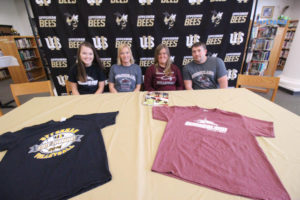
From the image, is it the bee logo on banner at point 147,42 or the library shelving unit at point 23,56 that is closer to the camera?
the bee logo on banner at point 147,42

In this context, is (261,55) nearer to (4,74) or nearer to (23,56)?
(23,56)

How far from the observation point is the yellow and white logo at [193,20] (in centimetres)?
219

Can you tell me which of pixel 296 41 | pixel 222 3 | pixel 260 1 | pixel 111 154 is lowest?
pixel 111 154

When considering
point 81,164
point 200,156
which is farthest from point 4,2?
point 200,156

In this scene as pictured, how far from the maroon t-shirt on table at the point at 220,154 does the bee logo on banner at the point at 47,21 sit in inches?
93.0

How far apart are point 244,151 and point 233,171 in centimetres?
14

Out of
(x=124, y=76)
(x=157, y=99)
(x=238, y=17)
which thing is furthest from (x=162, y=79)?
(x=238, y=17)

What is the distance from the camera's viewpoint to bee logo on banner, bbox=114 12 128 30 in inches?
84.3

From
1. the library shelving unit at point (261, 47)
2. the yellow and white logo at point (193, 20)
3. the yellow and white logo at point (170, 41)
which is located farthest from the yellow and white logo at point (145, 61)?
the library shelving unit at point (261, 47)

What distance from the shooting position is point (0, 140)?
74cm

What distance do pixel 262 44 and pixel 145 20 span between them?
140 inches

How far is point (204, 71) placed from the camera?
5.57 ft

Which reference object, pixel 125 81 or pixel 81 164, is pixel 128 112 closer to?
pixel 81 164

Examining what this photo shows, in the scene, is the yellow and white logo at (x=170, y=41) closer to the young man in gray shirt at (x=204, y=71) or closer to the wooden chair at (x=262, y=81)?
the young man in gray shirt at (x=204, y=71)
